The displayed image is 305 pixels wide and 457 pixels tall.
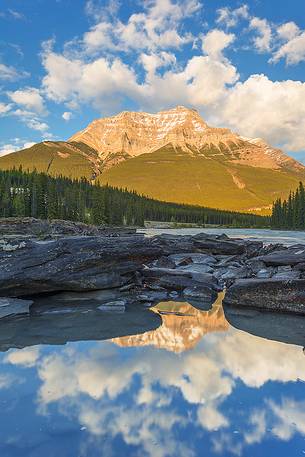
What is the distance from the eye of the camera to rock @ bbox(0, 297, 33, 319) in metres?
13.5

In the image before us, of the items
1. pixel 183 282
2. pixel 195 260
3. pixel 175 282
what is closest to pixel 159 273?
pixel 175 282

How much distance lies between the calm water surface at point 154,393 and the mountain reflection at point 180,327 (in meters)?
0.06

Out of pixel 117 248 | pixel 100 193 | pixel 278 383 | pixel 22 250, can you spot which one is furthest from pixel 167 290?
pixel 100 193

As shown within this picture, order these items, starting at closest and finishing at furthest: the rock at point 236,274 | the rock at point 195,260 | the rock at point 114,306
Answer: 1. the rock at point 114,306
2. the rock at point 236,274
3. the rock at point 195,260

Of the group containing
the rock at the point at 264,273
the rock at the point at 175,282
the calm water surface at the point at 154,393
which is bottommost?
the calm water surface at the point at 154,393

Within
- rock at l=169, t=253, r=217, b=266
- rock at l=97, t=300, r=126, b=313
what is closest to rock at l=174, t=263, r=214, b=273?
rock at l=169, t=253, r=217, b=266

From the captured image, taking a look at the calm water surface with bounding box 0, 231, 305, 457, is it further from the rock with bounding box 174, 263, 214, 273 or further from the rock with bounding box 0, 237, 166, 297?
the rock with bounding box 174, 263, 214, 273

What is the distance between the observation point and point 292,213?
144 meters

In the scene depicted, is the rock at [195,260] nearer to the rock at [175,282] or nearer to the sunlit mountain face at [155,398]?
the rock at [175,282]

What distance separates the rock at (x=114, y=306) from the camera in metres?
14.4

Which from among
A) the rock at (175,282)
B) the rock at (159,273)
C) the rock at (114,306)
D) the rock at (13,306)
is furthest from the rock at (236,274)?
the rock at (13,306)

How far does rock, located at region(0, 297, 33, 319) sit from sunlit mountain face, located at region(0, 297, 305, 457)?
389 centimetres

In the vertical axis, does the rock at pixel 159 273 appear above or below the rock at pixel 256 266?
below

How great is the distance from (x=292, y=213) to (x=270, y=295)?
455 ft
